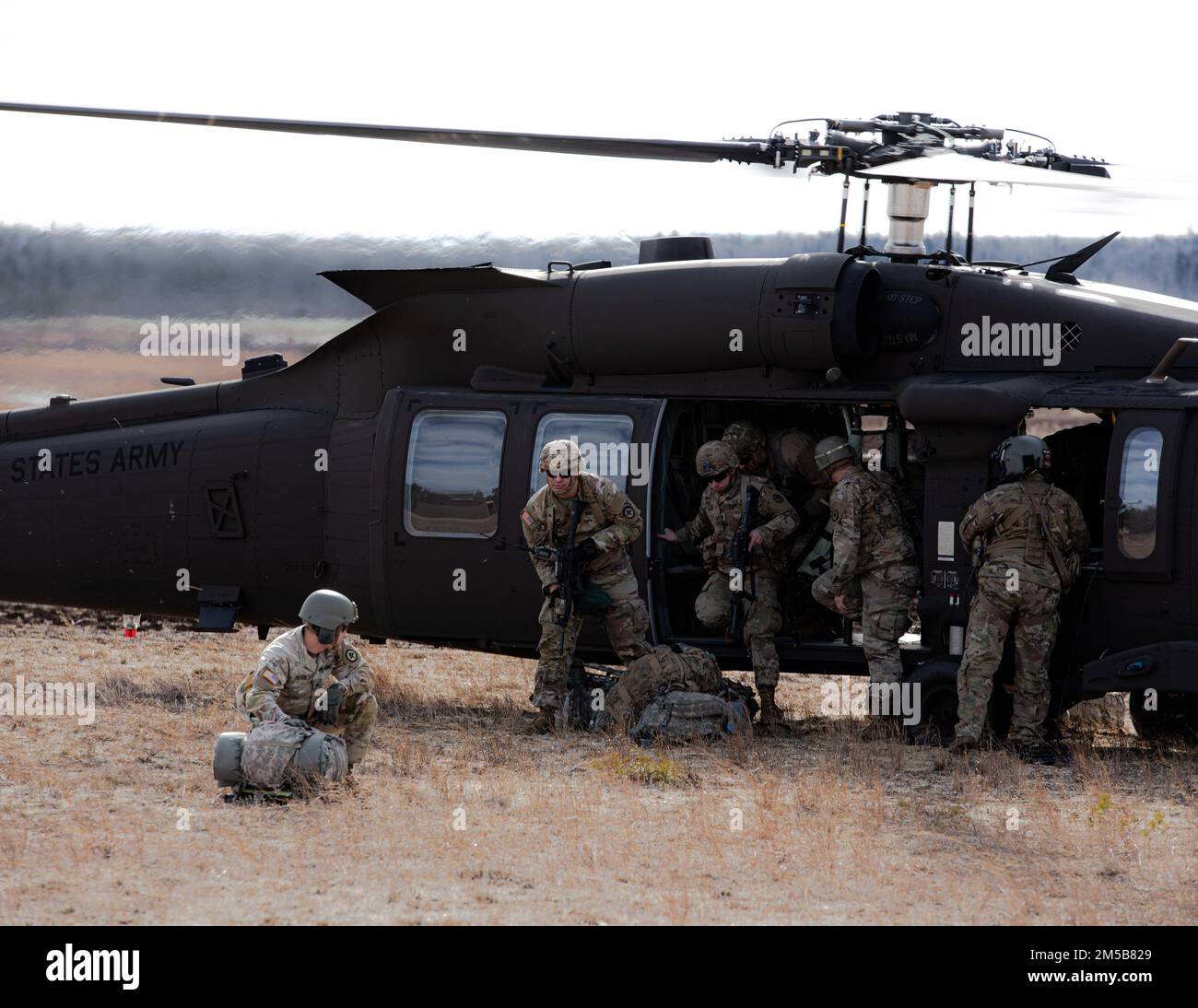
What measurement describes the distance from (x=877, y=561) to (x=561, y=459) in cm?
209

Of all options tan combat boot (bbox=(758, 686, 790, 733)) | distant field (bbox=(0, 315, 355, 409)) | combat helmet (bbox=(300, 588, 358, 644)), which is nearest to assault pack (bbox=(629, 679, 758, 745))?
tan combat boot (bbox=(758, 686, 790, 733))

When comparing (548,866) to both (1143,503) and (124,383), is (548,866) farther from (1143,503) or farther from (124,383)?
(124,383)

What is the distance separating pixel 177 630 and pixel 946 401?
9183 mm

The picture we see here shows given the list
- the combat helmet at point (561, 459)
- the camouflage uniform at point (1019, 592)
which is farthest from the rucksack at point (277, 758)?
the camouflage uniform at point (1019, 592)

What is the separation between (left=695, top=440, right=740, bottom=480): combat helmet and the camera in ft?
35.4

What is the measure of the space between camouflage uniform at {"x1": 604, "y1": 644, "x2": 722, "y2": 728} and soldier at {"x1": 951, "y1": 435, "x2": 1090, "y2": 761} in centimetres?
165

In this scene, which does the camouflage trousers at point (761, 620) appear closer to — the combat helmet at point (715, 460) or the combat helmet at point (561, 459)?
the combat helmet at point (715, 460)

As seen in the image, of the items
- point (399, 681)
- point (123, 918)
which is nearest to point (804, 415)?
point (399, 681)

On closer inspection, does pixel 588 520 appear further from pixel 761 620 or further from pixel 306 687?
pixel 306 687

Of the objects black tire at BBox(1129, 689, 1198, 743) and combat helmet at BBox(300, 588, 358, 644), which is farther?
black tire at BBox(1129, 689, 1198, 743)

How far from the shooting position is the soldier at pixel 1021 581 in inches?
382

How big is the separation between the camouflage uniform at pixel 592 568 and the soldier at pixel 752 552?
503mm

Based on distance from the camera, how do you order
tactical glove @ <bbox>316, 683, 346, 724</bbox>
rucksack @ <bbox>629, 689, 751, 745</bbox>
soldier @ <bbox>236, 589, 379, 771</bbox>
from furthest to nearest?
rucksack @ <bbox>629, 689, 751, 745</bbox>
tactical glove @ <bbox>316, 683, 346, 724</bbox>
soldier @ <bbox>236, 589, 379, 771</bbox>

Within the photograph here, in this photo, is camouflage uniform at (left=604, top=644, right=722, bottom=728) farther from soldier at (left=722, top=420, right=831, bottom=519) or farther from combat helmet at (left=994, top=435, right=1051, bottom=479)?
combat helmet at (left=994, top=435, right=1051, bottom=479)
